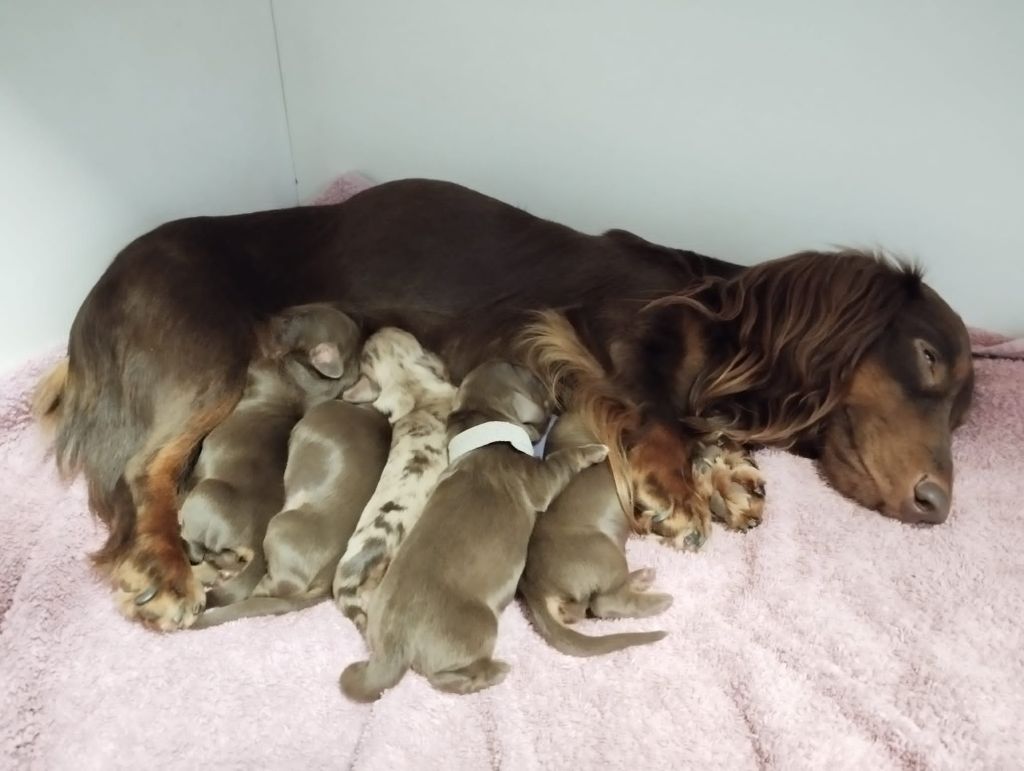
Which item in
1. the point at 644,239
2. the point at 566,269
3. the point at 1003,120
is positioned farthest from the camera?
the point at 644,239

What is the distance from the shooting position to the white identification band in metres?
1.73

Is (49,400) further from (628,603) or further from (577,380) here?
(628,603)

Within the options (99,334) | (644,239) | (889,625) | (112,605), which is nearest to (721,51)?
(644,239)

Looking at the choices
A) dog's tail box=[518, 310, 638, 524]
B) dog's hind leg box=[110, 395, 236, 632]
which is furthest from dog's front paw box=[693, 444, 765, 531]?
dog's hind leg box=[110, 395, 236, 632]

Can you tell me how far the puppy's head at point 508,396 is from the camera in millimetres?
1876

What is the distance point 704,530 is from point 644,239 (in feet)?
3.08

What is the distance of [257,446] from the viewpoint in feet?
5.98

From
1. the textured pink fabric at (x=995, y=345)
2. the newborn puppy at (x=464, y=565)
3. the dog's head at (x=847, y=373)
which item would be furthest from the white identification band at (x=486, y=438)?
the textured pink fabric at (x=995, y=345)

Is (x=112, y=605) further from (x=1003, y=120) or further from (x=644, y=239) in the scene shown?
(x=1003, y=120)

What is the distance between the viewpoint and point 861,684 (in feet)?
4.93

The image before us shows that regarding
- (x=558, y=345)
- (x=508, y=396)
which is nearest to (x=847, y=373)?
(x=558, y=345)

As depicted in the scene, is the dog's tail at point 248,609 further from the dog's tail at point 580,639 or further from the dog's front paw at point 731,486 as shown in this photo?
the dog's front paw at point 731,486

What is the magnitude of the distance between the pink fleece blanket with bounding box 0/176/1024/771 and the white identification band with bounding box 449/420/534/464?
12.6 inches

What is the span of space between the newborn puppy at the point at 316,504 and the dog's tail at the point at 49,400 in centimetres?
61
